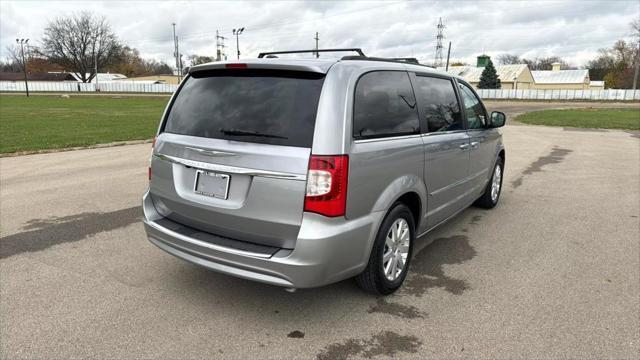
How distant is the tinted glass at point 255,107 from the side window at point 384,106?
34cm

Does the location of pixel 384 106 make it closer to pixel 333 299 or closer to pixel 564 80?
pixel 333 299

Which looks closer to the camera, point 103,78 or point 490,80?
point 490,80

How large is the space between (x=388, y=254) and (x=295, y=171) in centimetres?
112

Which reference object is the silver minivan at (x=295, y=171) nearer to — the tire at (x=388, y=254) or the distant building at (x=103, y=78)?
the tire at (x=388, y=254)

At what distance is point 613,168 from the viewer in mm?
9406

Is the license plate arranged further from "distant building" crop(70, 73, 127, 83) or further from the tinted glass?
"distant building" crop(70, 73, 127, 83)

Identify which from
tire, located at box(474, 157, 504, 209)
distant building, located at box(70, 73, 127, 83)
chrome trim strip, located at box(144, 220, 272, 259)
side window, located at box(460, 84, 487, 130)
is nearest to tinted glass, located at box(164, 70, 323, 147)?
chrome trim strip, located at box(144, 220, 272, 259)

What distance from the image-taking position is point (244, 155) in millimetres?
2875

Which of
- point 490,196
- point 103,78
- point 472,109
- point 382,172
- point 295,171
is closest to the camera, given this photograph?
point 295,171

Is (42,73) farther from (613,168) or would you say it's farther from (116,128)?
(613,168)

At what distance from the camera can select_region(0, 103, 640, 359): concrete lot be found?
9.38 feet

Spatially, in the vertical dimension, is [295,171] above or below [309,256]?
above

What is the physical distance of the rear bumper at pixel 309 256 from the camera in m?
2.77

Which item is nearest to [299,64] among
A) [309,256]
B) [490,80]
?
[309,256]
